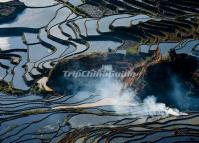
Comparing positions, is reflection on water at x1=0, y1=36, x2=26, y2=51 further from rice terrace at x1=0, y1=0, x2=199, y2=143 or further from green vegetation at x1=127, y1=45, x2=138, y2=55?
green vegetation at x1=127, y1=45, x2=138, y2=55

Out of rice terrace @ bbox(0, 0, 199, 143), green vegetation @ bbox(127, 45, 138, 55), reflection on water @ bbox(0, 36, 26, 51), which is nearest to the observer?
rice terrace @ bbox(0, 0, 199, 143)

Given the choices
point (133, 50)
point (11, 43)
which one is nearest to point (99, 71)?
point (133, 50)

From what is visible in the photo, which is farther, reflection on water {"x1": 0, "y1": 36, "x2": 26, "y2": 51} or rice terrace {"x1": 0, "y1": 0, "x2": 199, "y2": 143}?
reflection on water {"x1": 0, "y1": 36, "x2": 26, "y2": 51}

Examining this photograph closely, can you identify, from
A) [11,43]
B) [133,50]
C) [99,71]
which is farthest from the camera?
[11,43]

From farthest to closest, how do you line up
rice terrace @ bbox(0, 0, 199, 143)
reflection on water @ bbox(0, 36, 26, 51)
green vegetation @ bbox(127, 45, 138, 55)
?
reflection on water @ bbox(0, 36, 26, 51), green vegetation @ bbox(127, 45, 138, 55), rice terrace @ bbox(0, 0, 199, 143)

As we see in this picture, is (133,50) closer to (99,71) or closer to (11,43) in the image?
(99,71)

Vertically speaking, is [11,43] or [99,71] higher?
[11,43]

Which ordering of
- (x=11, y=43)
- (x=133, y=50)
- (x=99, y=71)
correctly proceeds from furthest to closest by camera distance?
(x=11, y=43) < (x=133, y=50) < (x=99, y=71)

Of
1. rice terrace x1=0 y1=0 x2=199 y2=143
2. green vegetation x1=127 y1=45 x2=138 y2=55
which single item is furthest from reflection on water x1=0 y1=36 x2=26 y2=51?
green vegetation x1=127 y1=45 x2=138 y2=55

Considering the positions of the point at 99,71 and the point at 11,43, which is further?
the point at 11,43
